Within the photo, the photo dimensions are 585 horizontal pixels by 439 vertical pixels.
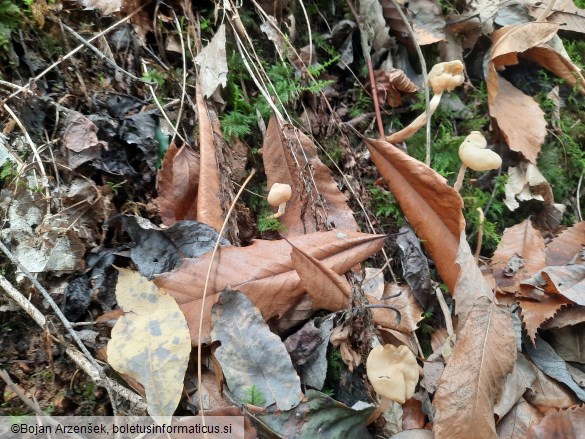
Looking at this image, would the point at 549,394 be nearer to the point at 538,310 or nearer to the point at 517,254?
the point at 538,310

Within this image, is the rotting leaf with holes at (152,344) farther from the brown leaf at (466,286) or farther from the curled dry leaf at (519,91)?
the curled dry leaf at (519,91)

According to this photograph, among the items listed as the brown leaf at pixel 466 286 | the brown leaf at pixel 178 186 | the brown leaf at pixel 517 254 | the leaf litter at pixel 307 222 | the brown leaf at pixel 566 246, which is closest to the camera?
the leaf litter at pixel 307 222

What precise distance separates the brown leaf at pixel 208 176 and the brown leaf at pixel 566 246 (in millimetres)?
1483

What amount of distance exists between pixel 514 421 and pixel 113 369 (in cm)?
138

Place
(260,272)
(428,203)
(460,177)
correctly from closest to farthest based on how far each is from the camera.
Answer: (260,272), (428,203), (460,177)

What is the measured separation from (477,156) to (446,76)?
42 cm

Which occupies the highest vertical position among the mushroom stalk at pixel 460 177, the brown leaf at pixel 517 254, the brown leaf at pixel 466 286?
the mushroom stalk at pixel 460 177

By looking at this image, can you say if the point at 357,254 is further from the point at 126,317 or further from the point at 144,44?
the point at 144,44

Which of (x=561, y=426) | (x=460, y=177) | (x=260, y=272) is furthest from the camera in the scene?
(x=460, y=177)

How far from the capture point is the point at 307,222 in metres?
1.99

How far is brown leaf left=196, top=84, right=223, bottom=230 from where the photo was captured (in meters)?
1.87

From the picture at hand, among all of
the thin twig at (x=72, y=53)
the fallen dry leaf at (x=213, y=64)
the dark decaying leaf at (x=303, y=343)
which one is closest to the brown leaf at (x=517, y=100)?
the fallen dry leaf at (x=213, y=64)

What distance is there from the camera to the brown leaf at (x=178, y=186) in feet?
6.30

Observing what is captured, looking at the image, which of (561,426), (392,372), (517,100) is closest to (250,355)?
(392,372)
